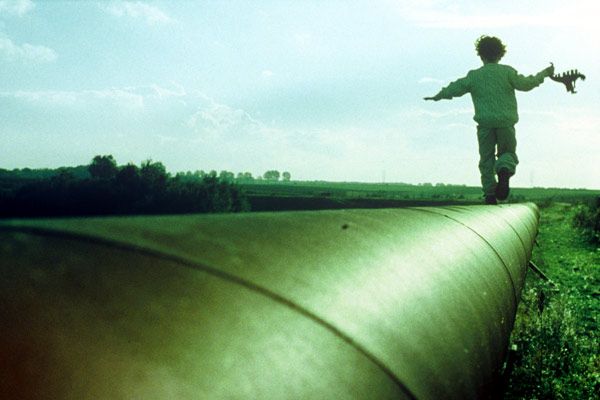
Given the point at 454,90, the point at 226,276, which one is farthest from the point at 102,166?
the point at 226,276

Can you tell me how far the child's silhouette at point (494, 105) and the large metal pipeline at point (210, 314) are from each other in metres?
6.23

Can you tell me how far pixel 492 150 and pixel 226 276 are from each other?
705 centimetres

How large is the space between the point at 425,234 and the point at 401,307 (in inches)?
23.6

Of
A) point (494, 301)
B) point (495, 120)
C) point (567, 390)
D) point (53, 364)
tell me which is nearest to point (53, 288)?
point (53, 364)

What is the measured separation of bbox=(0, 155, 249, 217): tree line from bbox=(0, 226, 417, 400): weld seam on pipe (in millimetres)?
63216

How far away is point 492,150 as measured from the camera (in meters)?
7.17

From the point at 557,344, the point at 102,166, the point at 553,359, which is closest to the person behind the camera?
the point at 553,359

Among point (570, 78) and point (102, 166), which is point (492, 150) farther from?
point (102, 166)

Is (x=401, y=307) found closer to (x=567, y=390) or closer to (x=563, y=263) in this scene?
(x=567, y=390)

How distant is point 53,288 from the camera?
1.86 feet

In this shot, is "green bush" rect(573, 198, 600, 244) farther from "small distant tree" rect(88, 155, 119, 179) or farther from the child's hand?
"small distant tree" rect(88, 155, 119, 179)

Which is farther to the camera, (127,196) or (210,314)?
(127,196)

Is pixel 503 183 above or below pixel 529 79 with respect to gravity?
below

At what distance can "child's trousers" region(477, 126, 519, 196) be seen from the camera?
699cm
